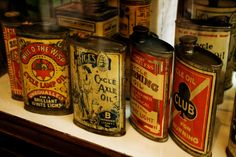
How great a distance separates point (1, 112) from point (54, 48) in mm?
199

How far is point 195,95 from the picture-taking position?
1.92ft

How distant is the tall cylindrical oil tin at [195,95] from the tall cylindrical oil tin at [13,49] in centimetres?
36

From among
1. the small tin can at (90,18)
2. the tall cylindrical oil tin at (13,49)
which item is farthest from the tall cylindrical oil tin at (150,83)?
the tall cylindrical oil tin at (13,49)

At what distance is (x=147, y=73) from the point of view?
619 millimetres

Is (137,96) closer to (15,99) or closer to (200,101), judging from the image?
(200,101)

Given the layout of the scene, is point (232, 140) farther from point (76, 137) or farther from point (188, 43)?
point (76, 137)

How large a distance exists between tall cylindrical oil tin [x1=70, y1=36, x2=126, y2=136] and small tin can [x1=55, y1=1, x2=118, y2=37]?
9 centimetres

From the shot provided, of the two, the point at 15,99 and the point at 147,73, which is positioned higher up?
the point at 147,73

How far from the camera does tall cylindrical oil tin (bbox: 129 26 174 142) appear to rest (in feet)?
1.96

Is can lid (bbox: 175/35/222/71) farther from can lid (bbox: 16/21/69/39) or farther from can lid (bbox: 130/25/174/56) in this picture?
can lid (bbox: 16/21/69/39)

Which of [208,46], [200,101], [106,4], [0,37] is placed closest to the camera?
[200,101]

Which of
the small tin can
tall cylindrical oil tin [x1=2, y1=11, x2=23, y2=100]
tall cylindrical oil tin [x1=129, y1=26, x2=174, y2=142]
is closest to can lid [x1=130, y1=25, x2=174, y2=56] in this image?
tall cylindrical oil tin [x1=129, y1=26, x2=174, y2=142]

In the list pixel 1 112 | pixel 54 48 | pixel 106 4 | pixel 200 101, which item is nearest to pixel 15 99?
pixel 1 112

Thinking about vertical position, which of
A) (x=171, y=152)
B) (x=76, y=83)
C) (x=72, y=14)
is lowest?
(x=171, y=152)
